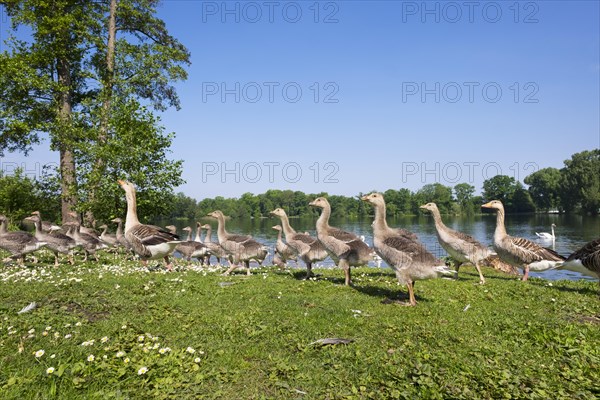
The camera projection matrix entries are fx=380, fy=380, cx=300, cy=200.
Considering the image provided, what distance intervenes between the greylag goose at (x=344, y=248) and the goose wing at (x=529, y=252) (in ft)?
19.9

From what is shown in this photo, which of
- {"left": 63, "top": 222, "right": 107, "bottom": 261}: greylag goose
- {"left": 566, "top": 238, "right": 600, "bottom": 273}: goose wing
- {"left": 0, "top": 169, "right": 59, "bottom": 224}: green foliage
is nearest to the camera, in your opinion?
{"left": 566, "top": 238, "right": 600, "bottom": 273}: goose wing

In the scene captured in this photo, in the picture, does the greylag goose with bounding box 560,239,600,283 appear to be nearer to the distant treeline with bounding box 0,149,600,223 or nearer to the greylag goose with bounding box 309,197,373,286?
the greylag goose with bounding box 309,197,373,286

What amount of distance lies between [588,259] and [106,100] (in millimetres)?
29796

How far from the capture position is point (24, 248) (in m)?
15.6

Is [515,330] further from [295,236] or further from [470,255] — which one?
[295,236]

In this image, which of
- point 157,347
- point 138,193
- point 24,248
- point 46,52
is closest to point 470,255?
point 157,347

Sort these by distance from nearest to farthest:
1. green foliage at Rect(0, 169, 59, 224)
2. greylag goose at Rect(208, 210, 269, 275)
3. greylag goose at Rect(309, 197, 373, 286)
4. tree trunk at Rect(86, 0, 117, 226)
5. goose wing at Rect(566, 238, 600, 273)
Answer: 1. goose wing at Rect(566, 238, 600, 273)
2. greylag goose at Rect(309, 197, 373, 286)
3. greylag goose at Rect(208, 210, 269, 275)
4. tree trunk at Rect(86, 0, 117, 226)
5. green foliage at Rect(0, 169, 59, 224)

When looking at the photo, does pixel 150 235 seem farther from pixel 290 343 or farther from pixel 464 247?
pixel 464 247

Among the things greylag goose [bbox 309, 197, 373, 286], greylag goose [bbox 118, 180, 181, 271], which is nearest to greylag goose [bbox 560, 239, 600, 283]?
greylag goose [bbox 309, 197, 373, 286]

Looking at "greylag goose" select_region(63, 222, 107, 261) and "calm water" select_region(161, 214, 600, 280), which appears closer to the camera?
"greylag goose" select_region(63, 222, 107, 261)

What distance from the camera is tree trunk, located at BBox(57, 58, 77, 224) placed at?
2602 centimetres

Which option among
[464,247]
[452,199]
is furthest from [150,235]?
[452,199]

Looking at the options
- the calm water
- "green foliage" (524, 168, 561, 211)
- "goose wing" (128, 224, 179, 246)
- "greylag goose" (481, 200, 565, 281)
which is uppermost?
"green foliage" (524, 168, 561, 211)

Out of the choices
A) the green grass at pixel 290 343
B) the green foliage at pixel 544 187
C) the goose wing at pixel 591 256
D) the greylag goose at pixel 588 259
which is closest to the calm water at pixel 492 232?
the greylag goose at pixel 588 259
